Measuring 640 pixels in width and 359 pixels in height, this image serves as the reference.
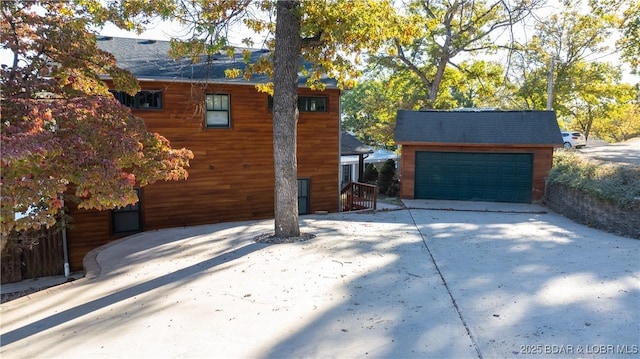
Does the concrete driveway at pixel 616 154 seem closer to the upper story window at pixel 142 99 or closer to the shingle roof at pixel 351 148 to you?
the shingle roof at pixel 351 148

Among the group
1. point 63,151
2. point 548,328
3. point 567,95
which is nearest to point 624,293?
point 548,328

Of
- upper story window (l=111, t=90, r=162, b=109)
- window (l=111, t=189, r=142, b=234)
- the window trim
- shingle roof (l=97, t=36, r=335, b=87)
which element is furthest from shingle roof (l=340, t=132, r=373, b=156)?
window (l=111, t=189, r=142, b=234)

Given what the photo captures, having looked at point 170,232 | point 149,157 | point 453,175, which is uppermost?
point 149,157

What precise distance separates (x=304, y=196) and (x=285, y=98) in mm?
5805

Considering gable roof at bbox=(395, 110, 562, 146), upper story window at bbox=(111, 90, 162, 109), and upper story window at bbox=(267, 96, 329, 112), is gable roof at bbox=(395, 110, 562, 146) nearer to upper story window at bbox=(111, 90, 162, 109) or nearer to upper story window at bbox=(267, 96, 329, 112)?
upper story window at bbox=(267, 96, 329, 112)

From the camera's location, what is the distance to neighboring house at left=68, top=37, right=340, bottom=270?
11125 mm

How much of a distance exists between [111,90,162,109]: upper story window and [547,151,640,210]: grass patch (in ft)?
39.3

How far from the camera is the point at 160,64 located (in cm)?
1173

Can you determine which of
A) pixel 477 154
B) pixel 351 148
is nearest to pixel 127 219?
pixel 351 148

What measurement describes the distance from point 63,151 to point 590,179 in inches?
491

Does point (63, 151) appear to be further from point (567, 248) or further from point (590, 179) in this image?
point (590, 179)

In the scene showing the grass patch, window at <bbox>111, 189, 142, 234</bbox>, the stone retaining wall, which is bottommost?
window at <bbox>111, 189, 142, 234</bbox>

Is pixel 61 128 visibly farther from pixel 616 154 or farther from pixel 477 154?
pixel 616 154

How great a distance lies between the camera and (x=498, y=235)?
927cm
